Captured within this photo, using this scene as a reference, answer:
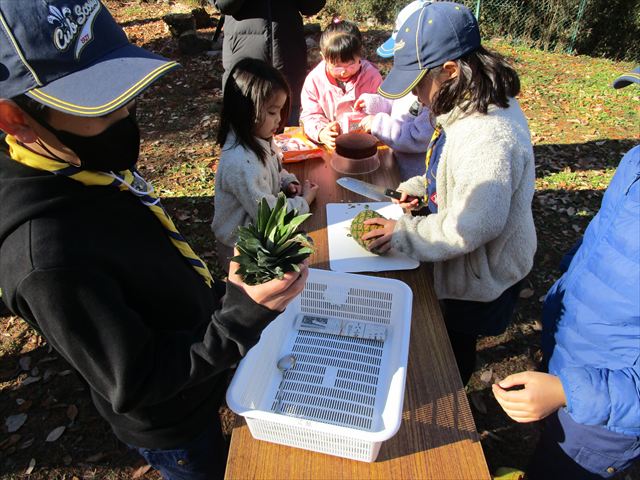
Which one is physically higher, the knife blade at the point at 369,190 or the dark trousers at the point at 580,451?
the knife blade at the point at 369,190

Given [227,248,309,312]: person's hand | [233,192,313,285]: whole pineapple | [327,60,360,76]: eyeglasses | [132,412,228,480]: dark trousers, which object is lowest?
[132,412,228,480]: dark trousers

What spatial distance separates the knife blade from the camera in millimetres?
3006

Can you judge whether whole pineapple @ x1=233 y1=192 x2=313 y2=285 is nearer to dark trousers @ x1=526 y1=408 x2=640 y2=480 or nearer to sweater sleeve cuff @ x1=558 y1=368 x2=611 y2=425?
sweater sleeve cuff @ x1=558 y1=368 x2=611 y2=425

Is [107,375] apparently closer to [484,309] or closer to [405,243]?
[405,243]

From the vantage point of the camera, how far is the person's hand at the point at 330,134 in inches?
147

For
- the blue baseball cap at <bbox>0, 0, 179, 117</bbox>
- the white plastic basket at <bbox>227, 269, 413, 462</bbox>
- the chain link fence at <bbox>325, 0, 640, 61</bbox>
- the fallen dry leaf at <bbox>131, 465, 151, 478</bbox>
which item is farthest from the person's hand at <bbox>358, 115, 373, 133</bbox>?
the chain link fence at <bbox>325, 0, 640, 61</bbox>

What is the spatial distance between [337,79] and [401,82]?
2333 millimetres

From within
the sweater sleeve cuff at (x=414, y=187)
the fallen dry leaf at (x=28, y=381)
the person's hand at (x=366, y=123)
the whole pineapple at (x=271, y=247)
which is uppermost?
the whole pineapple at (x=271, y=247)

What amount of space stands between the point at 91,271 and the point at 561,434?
7.21ft

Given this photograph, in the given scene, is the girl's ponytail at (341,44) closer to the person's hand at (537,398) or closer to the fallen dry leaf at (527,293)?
the fallen dry leaf at (527,293)

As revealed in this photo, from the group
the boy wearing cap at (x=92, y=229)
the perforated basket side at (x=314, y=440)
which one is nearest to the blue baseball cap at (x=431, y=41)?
the boy wearing cap at (x=92, y=229)

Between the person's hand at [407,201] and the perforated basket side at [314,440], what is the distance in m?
1.74

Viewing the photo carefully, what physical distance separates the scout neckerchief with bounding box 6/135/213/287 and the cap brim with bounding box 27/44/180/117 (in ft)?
0.75

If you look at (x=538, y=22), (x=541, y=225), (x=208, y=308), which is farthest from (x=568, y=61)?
(x=208, y=308)
